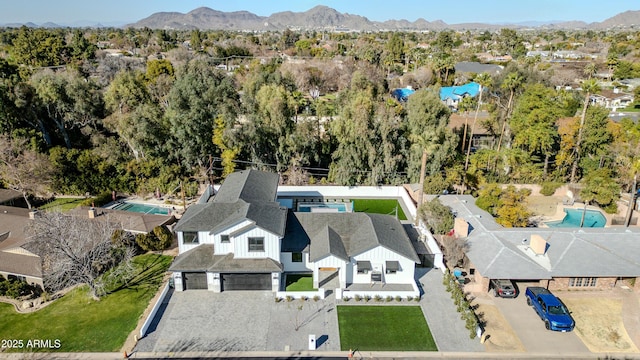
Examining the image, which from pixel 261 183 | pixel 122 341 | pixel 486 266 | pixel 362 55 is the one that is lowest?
pixel 122 341

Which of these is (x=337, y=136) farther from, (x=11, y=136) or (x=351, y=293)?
(x=11, y=136)

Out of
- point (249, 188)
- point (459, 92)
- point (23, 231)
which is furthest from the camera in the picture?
point (459, 92)

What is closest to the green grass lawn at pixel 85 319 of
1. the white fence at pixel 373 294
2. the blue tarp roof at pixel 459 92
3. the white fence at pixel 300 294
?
the white fence at pixel 300 294

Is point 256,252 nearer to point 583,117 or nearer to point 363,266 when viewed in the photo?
point 363,266

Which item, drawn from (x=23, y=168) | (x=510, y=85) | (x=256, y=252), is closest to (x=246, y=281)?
(x=256, y=252)

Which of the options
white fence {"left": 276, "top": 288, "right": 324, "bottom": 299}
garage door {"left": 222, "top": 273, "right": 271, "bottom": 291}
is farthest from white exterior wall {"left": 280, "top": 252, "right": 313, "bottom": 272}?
white fence {"left": 276, "top": 288, "right": 324, "bottom": 299}

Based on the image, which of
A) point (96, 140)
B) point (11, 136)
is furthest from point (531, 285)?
point (11, 136)
